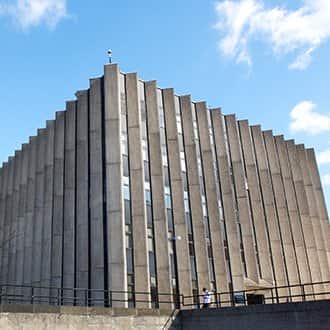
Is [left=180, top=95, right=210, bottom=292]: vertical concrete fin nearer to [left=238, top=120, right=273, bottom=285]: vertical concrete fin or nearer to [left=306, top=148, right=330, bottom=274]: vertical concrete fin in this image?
[left=238, top=120, right=273, bottom=285]: vertical concrete fin

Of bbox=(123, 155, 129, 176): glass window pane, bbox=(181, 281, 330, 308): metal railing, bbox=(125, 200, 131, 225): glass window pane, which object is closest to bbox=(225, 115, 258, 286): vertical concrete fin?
bbox=(181, 281, 330, 308): metal railing

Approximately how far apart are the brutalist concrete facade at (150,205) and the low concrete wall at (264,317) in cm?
459

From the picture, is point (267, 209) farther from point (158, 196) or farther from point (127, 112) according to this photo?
point (127, 112)

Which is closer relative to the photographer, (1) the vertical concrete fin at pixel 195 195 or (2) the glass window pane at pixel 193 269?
(2) the glass window pane at pixel 193 269

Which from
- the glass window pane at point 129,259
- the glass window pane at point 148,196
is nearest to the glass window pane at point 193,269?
the glass window pane at point 129,259

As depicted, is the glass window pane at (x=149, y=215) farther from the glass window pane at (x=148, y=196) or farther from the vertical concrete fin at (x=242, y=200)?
the vertical concrete fin at (x=242, y=200)

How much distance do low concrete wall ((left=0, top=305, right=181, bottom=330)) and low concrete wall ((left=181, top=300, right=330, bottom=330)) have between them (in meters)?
1.25

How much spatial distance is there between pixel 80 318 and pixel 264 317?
7.67 m

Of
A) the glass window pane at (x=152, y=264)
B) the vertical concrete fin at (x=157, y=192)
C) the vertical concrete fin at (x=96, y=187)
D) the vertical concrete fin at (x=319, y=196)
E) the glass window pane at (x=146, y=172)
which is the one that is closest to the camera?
the vertical concrete fin at (x=96, y=187)

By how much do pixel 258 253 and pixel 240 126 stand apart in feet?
34.4

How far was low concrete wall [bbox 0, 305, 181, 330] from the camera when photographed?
52.2 ft

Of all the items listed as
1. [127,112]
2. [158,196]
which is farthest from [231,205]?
[127,112]

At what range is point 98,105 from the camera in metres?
29.6

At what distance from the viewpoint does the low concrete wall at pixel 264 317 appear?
1748cm
